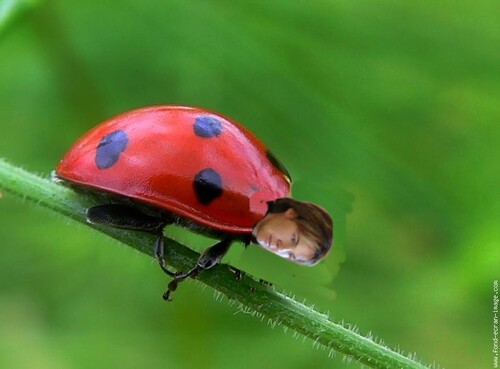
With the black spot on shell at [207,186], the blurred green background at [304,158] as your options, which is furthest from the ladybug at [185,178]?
the blurred green background at [304,158]

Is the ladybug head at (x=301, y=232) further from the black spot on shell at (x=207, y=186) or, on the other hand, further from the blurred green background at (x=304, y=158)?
the blurred green background at (x=304, y=158)

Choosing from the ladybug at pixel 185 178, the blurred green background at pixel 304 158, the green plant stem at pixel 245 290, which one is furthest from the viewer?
the blurred green background at pixel 304 158

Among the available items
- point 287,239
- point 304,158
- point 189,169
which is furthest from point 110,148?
point 304,158

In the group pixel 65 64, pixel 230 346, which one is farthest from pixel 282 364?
pixel 65 64

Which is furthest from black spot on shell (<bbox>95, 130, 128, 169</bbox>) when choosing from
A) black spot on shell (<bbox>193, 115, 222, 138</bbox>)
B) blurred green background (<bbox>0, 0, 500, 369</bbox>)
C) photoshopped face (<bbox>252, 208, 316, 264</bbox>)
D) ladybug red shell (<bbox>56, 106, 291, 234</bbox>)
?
blurred green background (<bbox>0, 0, 500, 369</bbox>)

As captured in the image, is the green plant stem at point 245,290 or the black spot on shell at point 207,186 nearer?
the green plant stem at point 245,290

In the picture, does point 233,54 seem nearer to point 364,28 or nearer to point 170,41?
point 170,41
